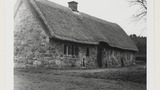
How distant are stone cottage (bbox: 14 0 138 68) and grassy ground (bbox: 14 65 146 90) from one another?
55cm

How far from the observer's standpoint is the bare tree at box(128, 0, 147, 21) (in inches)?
221

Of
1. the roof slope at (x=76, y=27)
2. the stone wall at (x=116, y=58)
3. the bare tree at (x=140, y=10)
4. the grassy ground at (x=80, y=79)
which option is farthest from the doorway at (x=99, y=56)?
the bare tree at (x=140, y=10)

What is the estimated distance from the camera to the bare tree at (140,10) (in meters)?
5.62

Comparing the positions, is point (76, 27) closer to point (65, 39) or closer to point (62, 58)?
point (65, 39)

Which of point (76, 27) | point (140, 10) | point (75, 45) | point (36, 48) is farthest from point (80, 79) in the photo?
point (75, 45)

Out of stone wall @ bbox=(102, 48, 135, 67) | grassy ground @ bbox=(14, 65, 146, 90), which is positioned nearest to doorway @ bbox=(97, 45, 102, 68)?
stone wall @ bbox=(102, 48, 135, 67)

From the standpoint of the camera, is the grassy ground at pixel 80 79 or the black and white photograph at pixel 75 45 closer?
the grassy ground at pixel 80 79

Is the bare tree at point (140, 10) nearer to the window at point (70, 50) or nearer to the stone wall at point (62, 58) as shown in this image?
the stone wall at point (62, 58)

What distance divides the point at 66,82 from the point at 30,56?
142 centimetres

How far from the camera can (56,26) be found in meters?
7.53

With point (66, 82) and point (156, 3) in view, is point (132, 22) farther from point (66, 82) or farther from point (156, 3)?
point (66, 82)

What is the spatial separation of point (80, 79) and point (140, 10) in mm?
2022

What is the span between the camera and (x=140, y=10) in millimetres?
5766

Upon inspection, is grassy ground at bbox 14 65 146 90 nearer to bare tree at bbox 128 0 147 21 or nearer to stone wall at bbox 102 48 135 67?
stone wall at bbox 102 48 135 67
